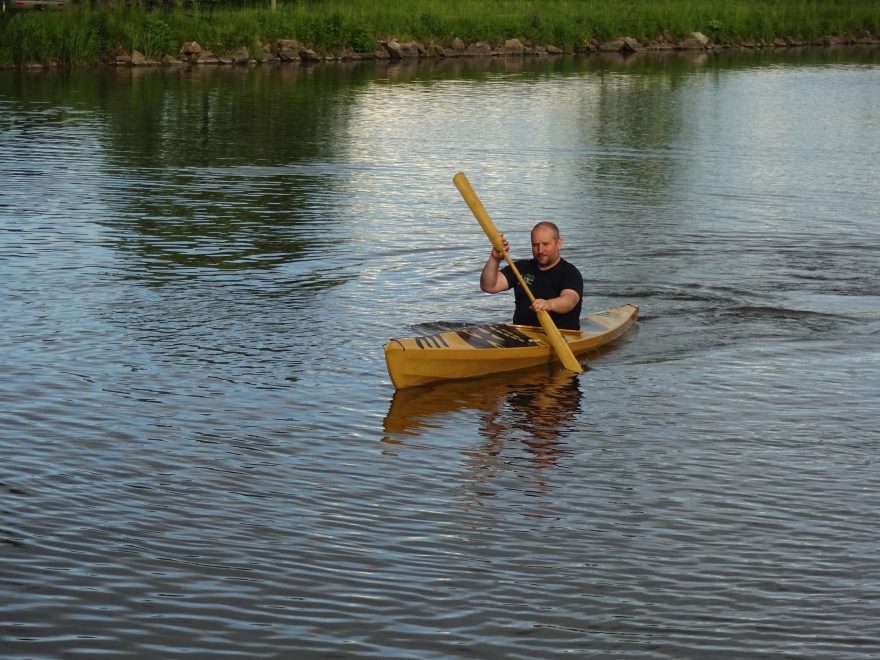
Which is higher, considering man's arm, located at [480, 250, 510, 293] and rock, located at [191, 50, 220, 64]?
rock, located at [191, 50, 220, 64]

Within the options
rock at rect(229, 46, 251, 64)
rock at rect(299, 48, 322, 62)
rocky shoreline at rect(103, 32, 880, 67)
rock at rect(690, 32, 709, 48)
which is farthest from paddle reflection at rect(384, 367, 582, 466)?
rock at rect(690, 32, 709, 48)

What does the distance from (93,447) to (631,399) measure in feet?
13.7

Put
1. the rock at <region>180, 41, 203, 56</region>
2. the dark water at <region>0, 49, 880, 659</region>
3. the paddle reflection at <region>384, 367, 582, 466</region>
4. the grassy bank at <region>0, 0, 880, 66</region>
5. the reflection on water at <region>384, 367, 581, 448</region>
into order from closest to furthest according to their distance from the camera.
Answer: the dark water at <region>0, 49, 880, 659</region> < the paddle reflection at <region>384, 367, 582, 466</region> < the reflection on water at <region>384, 367, 581, 448</region> < the grassy bank at <region>0, 0, 880, 66</region> < the rock at <region>180, 41, 203, 56</region>

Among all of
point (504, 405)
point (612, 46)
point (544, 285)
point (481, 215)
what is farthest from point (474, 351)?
point (612, 46)

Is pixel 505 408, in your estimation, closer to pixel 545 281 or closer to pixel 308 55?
pixel 545 281

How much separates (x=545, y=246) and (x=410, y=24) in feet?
147

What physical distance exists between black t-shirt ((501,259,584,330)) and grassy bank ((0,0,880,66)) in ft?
113

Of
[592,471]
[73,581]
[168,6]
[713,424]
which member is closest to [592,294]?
[713,424]

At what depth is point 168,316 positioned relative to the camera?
13.8m

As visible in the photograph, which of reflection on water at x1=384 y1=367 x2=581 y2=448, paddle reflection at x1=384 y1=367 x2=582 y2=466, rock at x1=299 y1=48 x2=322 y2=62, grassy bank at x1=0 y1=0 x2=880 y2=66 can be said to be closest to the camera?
paddle reflection at x1=384 y1=367 x2=582 y2=466

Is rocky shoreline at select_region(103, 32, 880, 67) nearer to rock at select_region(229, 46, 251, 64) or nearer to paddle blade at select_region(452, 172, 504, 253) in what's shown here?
rock at select_region(229, 46, 251, 64)

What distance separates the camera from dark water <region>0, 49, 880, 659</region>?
23.0 feet

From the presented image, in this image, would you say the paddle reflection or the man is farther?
the man

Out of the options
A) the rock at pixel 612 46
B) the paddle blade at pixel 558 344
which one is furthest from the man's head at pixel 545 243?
the rock at pixel 612 46
